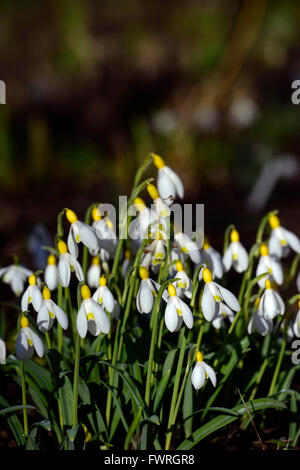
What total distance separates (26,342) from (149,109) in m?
4.87

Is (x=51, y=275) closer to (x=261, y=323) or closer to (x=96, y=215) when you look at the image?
(x=96, y=215)

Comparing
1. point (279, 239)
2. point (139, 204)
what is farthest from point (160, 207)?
point (279, 239)

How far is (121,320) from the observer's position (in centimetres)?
177

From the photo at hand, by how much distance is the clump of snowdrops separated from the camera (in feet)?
5.29

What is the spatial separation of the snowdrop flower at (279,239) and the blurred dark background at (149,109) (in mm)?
1597

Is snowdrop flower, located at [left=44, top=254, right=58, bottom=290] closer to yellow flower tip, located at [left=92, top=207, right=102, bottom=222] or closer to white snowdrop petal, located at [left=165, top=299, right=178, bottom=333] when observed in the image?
yellow flower tip, located at [left=92, top=207, right=102, bottom=222]

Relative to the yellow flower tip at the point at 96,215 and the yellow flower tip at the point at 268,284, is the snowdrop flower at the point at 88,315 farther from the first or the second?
the yellow flower tip at the point at 268,284

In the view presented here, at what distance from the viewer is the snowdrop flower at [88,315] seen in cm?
154

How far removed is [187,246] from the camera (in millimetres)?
1794

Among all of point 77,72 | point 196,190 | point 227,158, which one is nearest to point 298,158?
point 227,158

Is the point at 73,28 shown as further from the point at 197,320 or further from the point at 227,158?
the point at 197,320

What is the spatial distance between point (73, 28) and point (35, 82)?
1.45 m

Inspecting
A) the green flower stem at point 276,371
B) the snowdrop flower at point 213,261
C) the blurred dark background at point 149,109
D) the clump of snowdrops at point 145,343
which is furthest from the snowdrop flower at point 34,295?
the blurred dark background at point 149,109

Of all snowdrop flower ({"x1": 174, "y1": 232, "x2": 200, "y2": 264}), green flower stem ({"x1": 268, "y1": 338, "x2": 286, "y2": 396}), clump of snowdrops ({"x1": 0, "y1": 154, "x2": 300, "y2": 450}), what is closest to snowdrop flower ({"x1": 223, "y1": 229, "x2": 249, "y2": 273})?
clump of snowdrops ({"x1": 0, "y1": 154, "x2": 300, "y2": 450})
